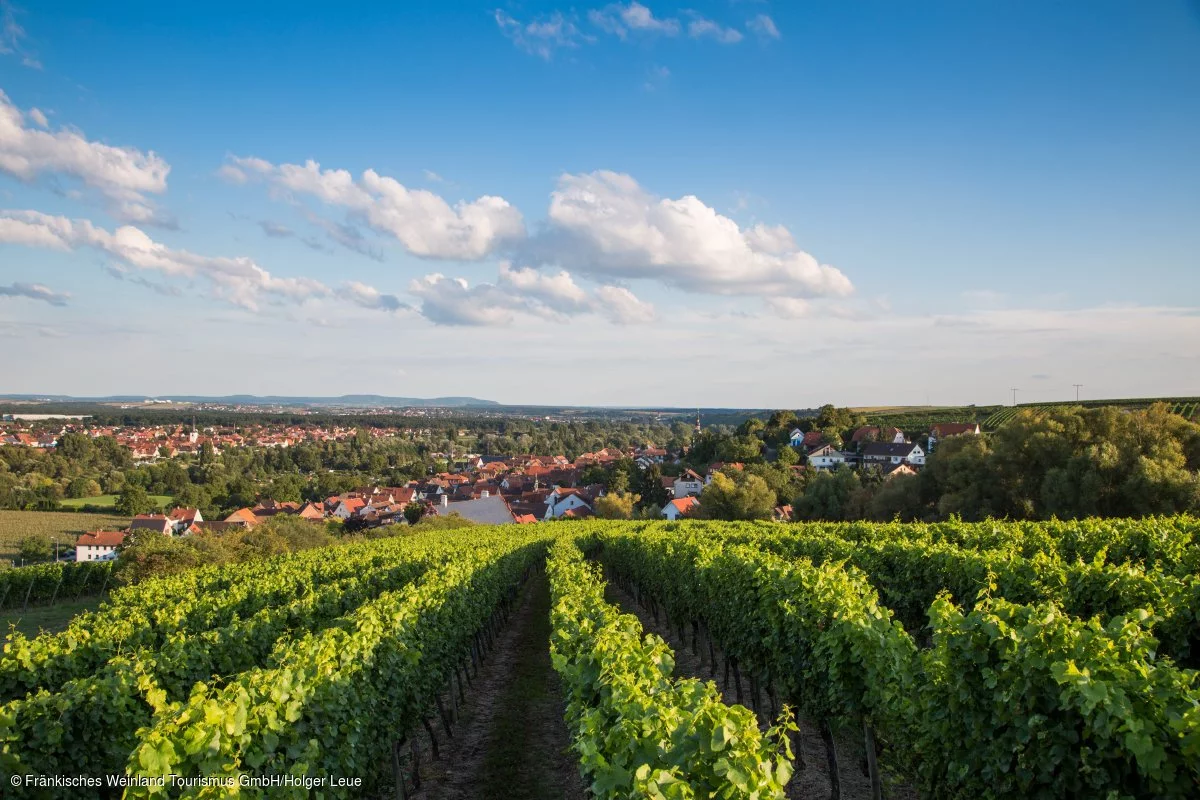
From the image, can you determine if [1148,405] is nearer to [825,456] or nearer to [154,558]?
[825,456]

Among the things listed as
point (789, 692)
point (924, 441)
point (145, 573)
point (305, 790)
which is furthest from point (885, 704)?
point (924, 441)

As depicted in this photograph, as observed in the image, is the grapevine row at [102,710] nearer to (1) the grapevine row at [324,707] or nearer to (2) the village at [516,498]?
(1) the grapevine row at [324,707]

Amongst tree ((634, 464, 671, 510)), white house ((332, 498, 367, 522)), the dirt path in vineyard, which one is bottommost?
white house ((332, 498, 367, 522))

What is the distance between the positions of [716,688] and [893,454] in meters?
81.4

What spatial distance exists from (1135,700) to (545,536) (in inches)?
1356

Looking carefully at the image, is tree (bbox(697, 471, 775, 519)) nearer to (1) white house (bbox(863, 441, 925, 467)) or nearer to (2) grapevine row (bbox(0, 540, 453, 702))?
(1) white house (bbox(863, 441, 925, 467))

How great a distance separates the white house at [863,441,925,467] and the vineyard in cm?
6952

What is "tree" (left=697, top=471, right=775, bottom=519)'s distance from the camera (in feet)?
174

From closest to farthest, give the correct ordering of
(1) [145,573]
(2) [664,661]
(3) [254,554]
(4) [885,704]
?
(2) [664,661] → (4) [885,704] → (1) [145,573] → (3) [254,554]

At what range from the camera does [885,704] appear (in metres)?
7.46

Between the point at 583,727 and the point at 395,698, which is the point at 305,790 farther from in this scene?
the point at 395,698

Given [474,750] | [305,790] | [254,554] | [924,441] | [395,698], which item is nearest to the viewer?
[305,790]

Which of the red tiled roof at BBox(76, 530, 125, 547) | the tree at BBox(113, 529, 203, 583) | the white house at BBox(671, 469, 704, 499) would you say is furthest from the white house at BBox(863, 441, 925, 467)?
the red tiled roof at BBox(76, 530, 125, 547)

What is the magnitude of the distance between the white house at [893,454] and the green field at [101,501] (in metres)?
92.7
